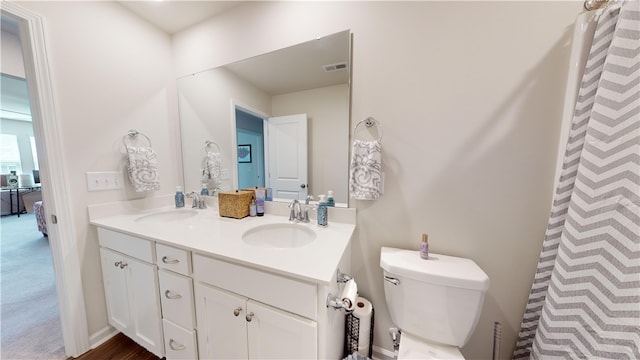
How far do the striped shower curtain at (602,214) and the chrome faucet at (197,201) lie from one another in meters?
2.10

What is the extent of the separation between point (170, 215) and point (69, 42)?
1.20m

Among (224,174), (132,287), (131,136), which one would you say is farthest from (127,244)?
(131,136)

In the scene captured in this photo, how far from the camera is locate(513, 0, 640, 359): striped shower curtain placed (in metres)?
0.62

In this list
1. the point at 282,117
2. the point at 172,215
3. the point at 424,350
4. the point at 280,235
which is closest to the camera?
the point at 424,350

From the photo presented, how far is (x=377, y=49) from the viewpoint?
1075 mm

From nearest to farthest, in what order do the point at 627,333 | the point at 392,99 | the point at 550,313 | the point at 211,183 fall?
the point at 627,333 < the point at 550,313 < the point at 392,99 < the point at 211,183

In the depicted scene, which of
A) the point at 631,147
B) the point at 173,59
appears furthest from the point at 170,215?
the point at 631,147

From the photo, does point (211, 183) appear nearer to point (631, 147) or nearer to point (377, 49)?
point (377, 49)

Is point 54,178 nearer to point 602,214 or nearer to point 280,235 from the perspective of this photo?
point 280,235

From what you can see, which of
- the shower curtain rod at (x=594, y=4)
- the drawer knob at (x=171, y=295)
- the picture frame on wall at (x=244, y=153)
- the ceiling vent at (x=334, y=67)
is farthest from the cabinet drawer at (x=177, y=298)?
the shower curtain rod at (x=594, y=4)

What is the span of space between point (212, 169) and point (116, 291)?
3.20 ft

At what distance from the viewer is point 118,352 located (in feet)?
4.12

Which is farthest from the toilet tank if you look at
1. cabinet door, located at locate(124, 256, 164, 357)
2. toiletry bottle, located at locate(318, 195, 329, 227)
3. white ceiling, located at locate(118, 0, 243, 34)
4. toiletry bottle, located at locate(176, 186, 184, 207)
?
white ceiling, located at locate(118, 0, 243, 34)

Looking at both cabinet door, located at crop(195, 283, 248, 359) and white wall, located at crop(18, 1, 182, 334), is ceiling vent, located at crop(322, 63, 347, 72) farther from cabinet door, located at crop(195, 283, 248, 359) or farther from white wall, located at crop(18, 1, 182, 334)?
white wall, located at crop(18, 1, 182, 334)
